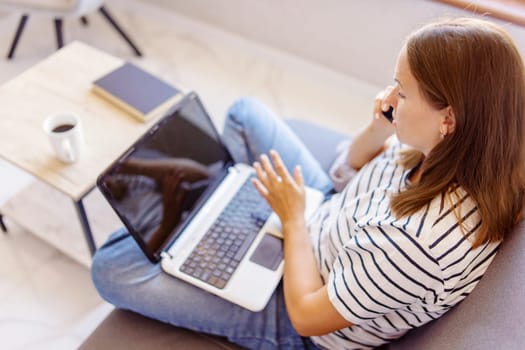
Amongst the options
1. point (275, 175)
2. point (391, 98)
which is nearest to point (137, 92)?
point (275, 175)

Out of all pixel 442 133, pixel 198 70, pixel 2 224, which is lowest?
pixel 2 224

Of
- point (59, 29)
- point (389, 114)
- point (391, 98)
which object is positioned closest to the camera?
point (391, 98)

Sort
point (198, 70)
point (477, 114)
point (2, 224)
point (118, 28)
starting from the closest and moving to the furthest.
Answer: point (477, 114)
point (2, 224)
point (118, 28)
point (198, 70)

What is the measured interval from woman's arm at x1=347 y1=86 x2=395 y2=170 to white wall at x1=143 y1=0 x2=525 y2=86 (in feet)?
2.63

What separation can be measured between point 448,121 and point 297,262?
0.41 m

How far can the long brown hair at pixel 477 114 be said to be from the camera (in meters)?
0.72

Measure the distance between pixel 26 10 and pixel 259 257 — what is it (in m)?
1.39

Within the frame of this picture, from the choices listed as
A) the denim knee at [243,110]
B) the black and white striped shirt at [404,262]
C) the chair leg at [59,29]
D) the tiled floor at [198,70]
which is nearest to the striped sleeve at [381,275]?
the black and white striped shirt at [404,262]

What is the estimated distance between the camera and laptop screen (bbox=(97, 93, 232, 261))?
1047 millimetres

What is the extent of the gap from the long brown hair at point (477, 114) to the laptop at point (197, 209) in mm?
395

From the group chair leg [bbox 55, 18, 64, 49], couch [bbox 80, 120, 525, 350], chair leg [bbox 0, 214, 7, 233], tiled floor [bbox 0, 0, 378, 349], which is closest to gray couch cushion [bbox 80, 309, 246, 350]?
couch [bbox 80, 120, 525, 350]

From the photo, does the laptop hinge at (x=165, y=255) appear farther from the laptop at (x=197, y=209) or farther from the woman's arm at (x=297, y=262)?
the woman's arm at (x=297, y=262)

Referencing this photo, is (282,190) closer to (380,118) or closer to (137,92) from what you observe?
(380,118)

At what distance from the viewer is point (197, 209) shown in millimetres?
1188
